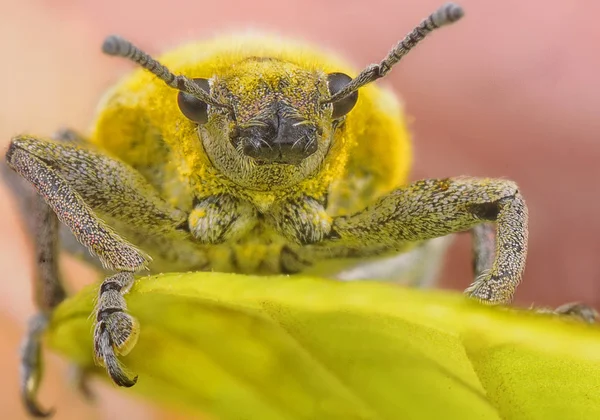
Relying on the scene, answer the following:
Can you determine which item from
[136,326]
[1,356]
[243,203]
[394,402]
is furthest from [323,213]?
[1,356]

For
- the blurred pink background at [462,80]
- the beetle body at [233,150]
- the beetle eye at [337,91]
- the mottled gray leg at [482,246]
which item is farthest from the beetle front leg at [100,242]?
the blurred pink background at [462,80]

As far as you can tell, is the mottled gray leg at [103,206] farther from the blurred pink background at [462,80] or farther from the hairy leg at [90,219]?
the blurred pink background at [462,80]

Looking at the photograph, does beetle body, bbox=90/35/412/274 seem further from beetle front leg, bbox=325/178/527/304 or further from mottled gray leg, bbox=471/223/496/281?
mottled gray leg, bbox=471/223/496/281

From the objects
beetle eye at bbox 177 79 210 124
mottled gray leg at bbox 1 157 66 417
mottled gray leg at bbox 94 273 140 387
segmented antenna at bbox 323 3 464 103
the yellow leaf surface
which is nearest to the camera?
the yellow leaf surface

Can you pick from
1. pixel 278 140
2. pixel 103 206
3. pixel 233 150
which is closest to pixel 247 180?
pixel 233 150

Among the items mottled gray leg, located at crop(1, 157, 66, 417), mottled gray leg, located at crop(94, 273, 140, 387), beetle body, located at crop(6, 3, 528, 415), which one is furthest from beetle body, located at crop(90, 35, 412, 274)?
mottled gray leg, located at crop(94, 273, 140, 387)
